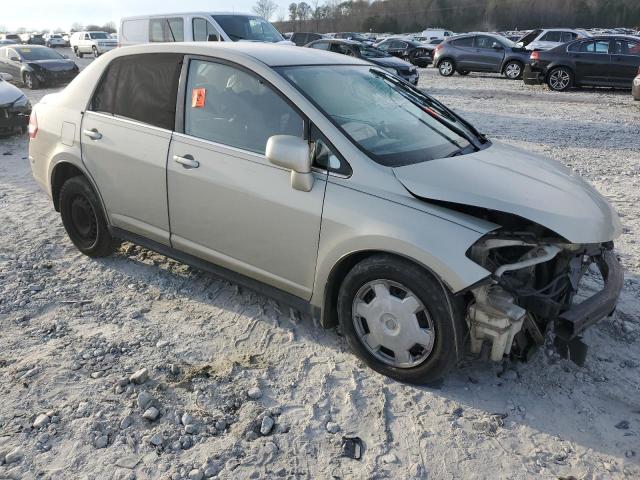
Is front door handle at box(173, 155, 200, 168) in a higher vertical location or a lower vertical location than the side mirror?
lower

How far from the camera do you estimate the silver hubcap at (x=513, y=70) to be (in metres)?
19.6

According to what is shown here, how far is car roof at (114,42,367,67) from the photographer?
3492 mm

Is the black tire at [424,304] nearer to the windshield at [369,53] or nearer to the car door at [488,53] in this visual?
the windshield at [369,53]

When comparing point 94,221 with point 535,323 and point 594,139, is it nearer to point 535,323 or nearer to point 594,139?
point 535,323

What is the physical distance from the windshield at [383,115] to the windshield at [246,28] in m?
8.52

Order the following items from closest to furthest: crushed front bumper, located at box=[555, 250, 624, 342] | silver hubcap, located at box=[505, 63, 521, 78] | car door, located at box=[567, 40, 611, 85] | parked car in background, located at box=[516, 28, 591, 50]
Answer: crushed front bumper, located at box=[555, 250, 624, 342]
car door, located at box=[567, 40, 611, 85]
silver hubcap, located at box=[505, 63, 521, 78]
parked car in background, located at box=[516, 28, 591, 50]

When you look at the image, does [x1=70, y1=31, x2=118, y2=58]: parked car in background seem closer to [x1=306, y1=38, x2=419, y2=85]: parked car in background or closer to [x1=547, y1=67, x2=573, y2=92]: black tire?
[x1=306, y1=38, x2=419, y2=85]: parked car in background

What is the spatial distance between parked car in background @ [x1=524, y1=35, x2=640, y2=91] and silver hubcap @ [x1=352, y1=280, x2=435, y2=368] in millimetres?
15186

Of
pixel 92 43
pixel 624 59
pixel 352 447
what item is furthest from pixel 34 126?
pixel 92 43

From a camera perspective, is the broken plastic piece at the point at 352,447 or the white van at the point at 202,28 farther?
the white van at the point at 202,28

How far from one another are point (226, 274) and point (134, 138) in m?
1.22

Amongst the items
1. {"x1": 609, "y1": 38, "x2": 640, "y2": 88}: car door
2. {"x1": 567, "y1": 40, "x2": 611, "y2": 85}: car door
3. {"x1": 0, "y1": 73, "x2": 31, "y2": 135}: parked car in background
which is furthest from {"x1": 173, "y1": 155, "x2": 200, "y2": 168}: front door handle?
{"x1": 609, "y1": 38, "x2": 640, "y2": 88}: car door

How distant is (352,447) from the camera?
2.66m

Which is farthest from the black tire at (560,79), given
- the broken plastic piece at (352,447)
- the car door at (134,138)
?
the broken plastic piece at (352,447)
